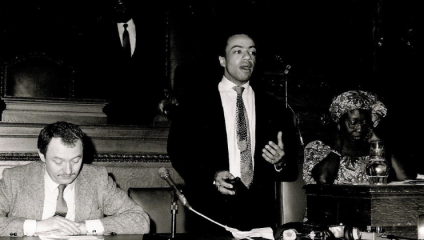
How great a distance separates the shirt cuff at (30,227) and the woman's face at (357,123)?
180 centimetres

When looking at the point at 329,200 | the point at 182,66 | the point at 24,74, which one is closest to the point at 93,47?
the point at 24,74

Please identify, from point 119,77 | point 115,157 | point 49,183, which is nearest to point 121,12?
point 119,77

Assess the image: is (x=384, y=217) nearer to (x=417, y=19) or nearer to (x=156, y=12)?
(x=417, y=19)

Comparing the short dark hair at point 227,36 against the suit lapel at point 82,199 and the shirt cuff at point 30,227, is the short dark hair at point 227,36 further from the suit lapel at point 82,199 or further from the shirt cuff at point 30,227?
the shirt cuff at point 30,227

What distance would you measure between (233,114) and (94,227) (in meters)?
0.94

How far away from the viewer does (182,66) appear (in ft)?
21.5

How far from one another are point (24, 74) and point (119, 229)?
4822 mm

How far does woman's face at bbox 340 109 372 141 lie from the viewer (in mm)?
3299

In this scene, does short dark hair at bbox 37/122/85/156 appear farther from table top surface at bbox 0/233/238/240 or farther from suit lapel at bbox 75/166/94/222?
table top surface at bbox 0/233/238/240

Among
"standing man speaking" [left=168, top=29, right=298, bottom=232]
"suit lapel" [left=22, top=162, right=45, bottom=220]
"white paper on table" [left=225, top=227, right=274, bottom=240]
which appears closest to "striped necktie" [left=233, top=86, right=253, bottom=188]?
"standing man speaking" [left=168, top=29, right=298, bottom=232]

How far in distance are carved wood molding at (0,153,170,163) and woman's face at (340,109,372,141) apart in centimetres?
124

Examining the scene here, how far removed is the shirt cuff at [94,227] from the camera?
8.36 ft

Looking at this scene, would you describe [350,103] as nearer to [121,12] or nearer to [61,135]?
[61,135]

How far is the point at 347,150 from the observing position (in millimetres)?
3395
